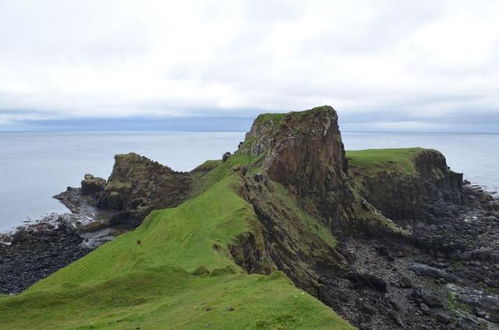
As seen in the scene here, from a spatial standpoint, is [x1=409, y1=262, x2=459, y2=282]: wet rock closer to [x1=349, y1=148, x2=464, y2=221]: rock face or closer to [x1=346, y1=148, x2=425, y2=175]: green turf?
[x1=349, y1=148, x2=464, y2=221]: rock face

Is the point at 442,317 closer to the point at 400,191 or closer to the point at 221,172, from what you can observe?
the point at 400,191

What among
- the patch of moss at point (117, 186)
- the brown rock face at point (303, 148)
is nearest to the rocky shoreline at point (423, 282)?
the brown rock face at point (303, 148)

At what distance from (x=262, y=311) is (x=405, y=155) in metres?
108

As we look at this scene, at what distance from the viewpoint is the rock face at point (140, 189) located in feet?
332

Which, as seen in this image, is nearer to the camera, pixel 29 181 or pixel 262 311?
pixel 262 311

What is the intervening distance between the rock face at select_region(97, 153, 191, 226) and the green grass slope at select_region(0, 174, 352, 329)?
4617 cm

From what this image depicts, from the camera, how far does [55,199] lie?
464 ft

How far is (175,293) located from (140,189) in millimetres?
76621

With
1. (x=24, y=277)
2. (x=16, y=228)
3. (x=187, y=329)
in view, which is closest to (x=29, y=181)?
(x=16, y=228)

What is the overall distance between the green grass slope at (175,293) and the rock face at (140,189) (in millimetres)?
46172

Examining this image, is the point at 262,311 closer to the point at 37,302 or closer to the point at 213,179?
the point at 37,302

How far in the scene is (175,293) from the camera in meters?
35.8

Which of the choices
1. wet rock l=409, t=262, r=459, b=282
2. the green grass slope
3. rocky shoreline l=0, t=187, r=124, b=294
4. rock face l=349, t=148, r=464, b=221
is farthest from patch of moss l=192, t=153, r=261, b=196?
the green grass slope

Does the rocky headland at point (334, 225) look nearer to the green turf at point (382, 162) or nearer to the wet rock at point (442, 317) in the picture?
the wet rock at point (442, 317)
